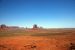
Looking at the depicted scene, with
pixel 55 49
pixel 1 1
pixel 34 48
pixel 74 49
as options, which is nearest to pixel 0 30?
pixel 1 1

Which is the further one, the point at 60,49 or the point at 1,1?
the point at 1,1

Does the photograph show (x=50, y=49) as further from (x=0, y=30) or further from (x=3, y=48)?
(x=0, y=30)

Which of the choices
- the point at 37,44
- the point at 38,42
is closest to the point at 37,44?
the point at 37,44

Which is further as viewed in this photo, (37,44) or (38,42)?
(38,42)

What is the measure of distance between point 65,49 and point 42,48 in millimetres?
1263

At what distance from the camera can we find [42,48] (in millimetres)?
6598

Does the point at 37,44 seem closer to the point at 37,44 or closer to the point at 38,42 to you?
the point at 37,44

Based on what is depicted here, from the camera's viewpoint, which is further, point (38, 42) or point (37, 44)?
point (38, 42)

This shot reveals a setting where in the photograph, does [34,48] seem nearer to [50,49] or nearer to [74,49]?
[50,49]

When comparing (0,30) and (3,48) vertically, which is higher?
(0,30)

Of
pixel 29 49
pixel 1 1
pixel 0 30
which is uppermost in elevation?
pixel 1 1

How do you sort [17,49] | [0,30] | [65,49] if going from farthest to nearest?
[0,30], [17,49], [65,49]

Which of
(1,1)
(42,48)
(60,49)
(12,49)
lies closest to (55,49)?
(60,49)

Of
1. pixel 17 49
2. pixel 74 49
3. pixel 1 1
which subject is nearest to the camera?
pixel 74 49
